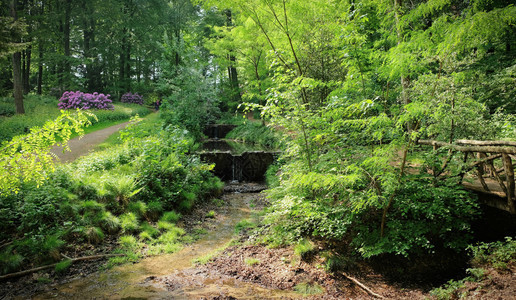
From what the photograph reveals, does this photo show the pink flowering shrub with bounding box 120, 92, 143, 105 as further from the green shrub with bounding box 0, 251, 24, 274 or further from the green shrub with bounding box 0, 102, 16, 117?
the green shrub with bounding box 0, 251, 24, 274

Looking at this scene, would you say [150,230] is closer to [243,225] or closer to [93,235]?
[93,235]

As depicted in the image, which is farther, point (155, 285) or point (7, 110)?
point (7, 110)

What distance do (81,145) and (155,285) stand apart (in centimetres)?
875

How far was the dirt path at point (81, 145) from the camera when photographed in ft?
29.2

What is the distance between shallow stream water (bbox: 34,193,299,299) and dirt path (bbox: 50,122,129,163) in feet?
15.7

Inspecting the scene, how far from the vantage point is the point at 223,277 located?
4.18 meters

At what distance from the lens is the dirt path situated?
8901 millimetres

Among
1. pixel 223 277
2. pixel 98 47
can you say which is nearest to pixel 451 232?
pixel 223 277

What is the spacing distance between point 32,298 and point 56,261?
102cm

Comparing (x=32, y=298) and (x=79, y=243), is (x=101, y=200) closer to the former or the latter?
(x=79, y=243)

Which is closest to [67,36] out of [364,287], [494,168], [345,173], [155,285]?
[155,285]

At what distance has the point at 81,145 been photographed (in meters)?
10.5

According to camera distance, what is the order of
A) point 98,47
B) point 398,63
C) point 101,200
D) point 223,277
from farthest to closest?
point 98,47 → point 101,200 → point 223,277 → point 398,63

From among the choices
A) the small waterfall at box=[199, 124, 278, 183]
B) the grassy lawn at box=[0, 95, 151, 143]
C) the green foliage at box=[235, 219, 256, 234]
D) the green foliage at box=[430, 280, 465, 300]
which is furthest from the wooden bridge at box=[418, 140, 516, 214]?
the grassy lawn at box=[0, 95, 151, 143]
